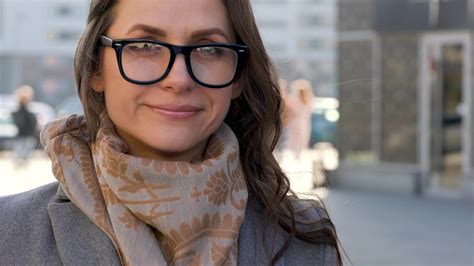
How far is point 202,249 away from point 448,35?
1128 centimetres

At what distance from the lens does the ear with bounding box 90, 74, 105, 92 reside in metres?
1.70

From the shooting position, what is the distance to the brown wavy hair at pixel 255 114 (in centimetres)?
168

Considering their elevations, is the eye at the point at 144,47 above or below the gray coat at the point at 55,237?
above

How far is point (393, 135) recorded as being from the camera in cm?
1298

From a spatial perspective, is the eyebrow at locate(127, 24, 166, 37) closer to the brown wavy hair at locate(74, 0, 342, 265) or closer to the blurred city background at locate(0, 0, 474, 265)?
the brown wavy hair at locate(74, 0, 342, 265)

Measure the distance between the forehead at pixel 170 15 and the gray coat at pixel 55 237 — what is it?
0.39m

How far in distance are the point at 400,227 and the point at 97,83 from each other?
813 centimetres

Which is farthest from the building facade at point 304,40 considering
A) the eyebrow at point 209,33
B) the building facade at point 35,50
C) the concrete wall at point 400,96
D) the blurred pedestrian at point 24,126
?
the building facade at point 35,50

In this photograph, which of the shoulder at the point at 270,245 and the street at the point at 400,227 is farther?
the street at the point at 400,227

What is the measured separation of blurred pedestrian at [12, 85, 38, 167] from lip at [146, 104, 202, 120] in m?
14.2

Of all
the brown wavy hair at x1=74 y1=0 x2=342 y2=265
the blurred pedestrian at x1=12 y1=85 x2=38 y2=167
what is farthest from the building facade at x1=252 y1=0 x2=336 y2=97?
the blurred pedestrian at x1=12 y1=85 x2=38 y2=167

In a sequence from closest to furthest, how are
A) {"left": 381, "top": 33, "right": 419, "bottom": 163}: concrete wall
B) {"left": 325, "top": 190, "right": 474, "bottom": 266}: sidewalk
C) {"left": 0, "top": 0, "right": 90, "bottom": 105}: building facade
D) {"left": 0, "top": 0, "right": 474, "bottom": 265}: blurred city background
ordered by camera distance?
{"left": 325, "top": 190, "right": 474, "bottom": 266}: sidewalk, {"left": 0, "top": 0, "right": 474, "bottom": 265}: blurred city background, {"left": 381, "top": 33, "right": 419, "bottom": 163}: concrete wall, {"left": 0, "top": 0, "right": 90, "bottom": 105}: building facade

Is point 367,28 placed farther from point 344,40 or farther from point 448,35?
point 448,35

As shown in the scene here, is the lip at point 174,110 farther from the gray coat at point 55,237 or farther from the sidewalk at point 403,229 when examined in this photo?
the sidewalk at point 403,229
